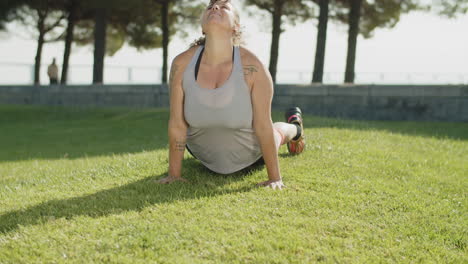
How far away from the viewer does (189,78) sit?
4.23 metres

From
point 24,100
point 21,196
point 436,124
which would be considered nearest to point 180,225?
point 21,196

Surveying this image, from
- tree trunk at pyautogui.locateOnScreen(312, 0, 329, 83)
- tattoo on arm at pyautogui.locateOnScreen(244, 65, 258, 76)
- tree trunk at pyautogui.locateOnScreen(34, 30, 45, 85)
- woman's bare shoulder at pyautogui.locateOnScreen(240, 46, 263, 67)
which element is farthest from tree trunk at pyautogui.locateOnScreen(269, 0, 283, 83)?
tattoo on arm at pyautogui.locateOnScreen(244, 65, 258, 76)

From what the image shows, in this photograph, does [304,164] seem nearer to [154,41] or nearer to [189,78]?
[189,78]

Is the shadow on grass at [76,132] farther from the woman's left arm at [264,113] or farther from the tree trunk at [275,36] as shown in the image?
the tree trunk at [275,36]

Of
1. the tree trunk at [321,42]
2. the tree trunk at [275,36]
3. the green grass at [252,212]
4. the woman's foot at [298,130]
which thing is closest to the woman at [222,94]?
the green grass at [252,212]

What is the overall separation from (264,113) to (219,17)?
90cm

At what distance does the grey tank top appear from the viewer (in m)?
4.15

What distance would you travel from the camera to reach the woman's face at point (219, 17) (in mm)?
4156

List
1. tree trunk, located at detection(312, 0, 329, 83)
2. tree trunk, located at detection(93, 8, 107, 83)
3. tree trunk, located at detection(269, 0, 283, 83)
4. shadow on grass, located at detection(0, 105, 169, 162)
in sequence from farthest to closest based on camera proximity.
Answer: tree trunk, located at detection(269, 0, 283, 83) → tree trunk, located at detection(93, 8, 107, 83) → tree trunk, located at detection(312, 0, 329, 83) → shadow on grass, located at detection(0, 105, 169, 162)

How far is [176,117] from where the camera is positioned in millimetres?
4379

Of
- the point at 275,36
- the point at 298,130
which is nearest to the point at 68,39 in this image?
the point at 275,36

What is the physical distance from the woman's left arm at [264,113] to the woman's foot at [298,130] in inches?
52.2

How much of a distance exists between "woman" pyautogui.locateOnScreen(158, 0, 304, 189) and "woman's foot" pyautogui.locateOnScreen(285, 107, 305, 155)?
1.24 m

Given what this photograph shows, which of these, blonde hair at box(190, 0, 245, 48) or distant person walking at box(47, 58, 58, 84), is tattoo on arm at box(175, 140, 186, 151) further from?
distant person walking at box(47, 58, 58, 84)
